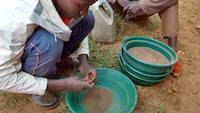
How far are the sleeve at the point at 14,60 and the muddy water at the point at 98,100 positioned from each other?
17.4 inches

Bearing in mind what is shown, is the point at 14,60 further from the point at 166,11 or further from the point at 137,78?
the point at 166,11

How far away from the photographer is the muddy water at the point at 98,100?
2.26 metres

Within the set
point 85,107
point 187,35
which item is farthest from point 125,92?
point 187,35

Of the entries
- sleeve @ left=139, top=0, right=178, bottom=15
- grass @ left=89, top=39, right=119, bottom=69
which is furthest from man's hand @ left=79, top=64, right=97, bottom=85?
sleeve @ left=139, top=0, right=178, bottom=15

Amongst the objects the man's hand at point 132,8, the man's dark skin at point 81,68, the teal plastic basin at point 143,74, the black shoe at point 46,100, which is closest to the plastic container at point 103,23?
the man's hand at point 132,8

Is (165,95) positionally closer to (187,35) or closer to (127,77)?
(127,77)

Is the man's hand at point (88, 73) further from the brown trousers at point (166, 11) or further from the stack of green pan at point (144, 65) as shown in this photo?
the brown trousers at point (166, 11)

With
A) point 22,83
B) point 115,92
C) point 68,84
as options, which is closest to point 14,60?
point 22,83

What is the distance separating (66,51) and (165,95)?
831 mm

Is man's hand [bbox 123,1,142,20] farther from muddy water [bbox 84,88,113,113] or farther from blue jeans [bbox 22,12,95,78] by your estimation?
blue jeans [bbox 22,12,95,78]

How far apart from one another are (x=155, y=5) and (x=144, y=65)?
62 cm

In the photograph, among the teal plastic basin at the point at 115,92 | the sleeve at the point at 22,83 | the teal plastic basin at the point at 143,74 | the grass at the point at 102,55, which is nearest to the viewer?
the sleeve at the point at 22,83

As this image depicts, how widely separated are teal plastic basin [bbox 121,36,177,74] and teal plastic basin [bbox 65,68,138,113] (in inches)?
5.0

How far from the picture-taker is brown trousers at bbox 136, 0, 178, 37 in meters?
2.67
